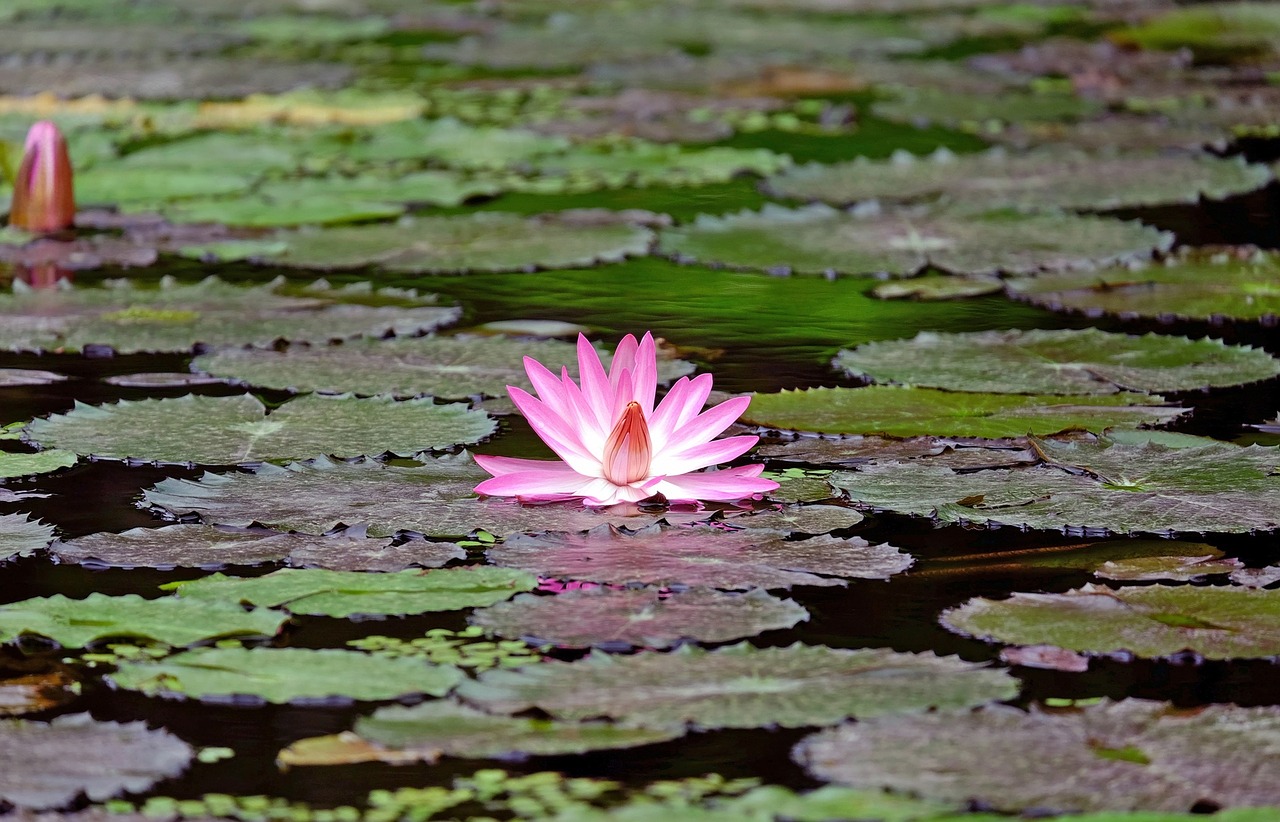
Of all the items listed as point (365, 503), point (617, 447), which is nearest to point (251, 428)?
point (365, 503)

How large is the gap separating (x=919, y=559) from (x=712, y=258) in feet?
5.83

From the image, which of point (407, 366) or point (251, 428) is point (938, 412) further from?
point (251, 428)

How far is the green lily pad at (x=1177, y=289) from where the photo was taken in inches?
134

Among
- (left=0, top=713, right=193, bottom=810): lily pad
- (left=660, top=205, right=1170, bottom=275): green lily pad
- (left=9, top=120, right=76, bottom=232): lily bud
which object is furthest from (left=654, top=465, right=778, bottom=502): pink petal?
(left=9, top=120, right=76, bottom=232): lily bud

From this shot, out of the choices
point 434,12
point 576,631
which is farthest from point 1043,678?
point 434,12

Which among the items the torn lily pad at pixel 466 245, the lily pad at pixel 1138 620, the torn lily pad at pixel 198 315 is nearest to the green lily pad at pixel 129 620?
the lily pad at pixel 1138 620

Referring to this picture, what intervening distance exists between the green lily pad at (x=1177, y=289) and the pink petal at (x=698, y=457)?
4.33 ft

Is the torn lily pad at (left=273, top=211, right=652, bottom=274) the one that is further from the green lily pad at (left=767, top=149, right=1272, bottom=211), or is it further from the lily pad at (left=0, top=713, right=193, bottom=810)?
the lily pad at (left=0, top=713, right=193, bottom=810)

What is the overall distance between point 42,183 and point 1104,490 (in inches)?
108

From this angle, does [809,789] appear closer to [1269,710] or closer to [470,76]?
[1269,710]

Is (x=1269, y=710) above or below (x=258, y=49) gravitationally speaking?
below

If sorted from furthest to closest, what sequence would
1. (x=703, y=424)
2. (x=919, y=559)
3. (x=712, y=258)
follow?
(x=712, y=258) → (x=703, y=424) → (x=919, y=559)

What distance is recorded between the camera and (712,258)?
382cm

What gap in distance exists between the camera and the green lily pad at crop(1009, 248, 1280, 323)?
3.40m
